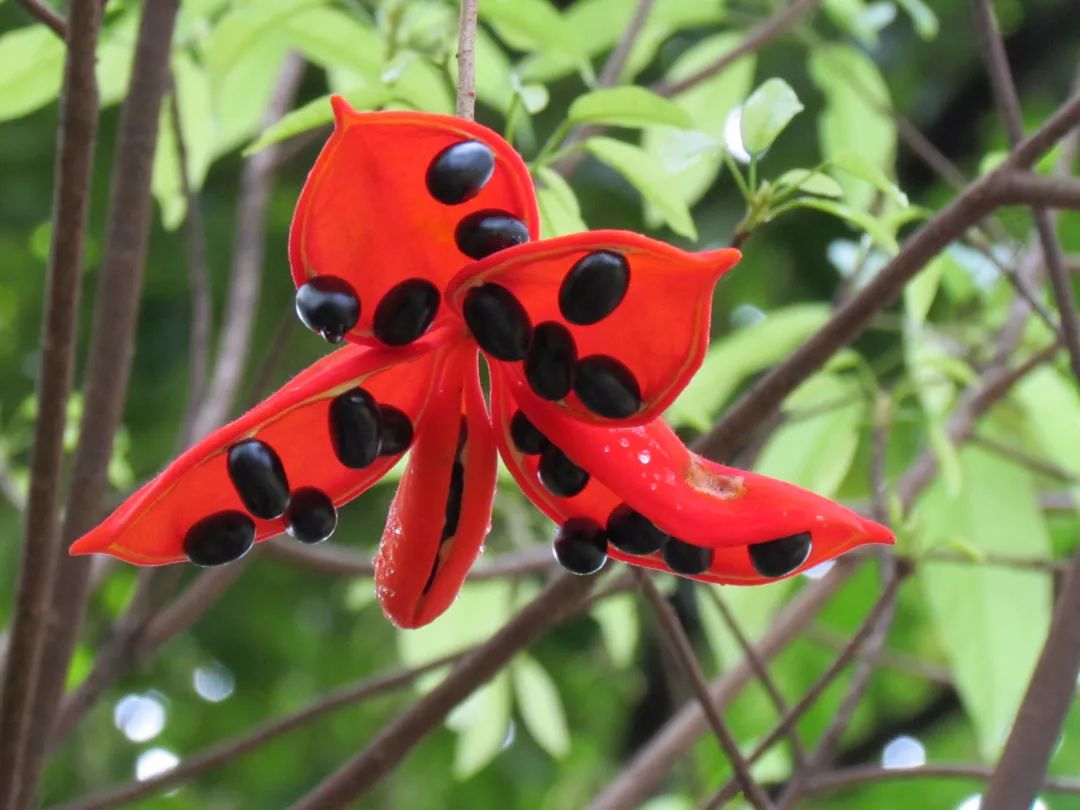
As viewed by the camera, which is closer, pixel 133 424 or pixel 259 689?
pixel 133 424

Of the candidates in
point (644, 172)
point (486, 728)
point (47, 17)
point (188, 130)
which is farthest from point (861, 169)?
point (486, 728)

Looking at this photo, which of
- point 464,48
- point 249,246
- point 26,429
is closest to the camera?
point 464,48

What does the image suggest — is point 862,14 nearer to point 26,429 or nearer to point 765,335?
point 765,335

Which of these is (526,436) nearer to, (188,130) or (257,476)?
(257,476)

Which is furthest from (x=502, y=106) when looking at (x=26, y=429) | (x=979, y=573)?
(x=26, y=429)

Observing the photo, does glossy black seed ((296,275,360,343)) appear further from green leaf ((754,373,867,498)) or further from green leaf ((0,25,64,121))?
green leaf ((754,373,867,498))
